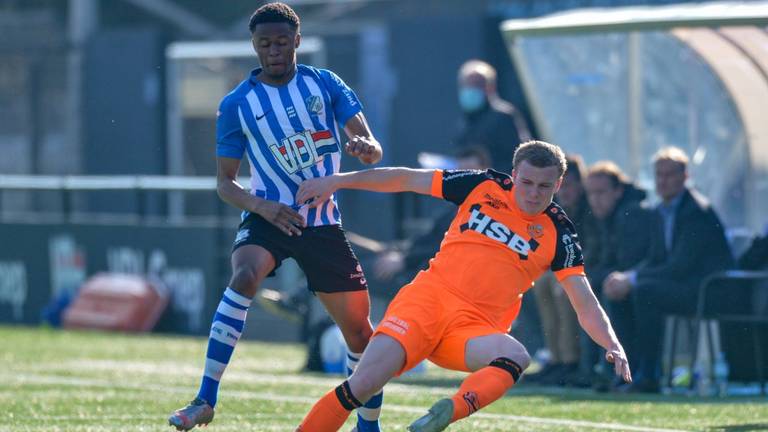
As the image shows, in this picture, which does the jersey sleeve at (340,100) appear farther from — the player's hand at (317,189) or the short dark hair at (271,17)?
the player's hand at (317,189)

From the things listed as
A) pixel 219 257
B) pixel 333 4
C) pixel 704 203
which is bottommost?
pixel 219 257

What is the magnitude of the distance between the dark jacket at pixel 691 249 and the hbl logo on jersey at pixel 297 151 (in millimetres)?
3774

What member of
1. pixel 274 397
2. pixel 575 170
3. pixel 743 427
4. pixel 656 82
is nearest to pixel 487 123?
pixel 656 82

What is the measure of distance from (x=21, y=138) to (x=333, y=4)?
4736mm

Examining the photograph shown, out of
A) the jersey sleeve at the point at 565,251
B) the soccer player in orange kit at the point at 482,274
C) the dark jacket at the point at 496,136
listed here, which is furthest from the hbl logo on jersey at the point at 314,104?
the dark jacket at the point at 496,136

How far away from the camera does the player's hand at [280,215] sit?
24.3 ft

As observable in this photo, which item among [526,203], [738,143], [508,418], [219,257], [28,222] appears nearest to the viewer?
[526,203]

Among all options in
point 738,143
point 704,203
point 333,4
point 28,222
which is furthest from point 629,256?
point 333,4

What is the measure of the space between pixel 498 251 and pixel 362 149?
2.36 feet

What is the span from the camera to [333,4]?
23.8m

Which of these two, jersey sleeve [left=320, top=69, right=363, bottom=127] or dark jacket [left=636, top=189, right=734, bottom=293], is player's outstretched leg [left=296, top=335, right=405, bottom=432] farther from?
dark jacket [left=636, top=189, right=734, bottom=293]

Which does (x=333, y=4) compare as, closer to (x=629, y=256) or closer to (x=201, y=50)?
(x=201, y=50)

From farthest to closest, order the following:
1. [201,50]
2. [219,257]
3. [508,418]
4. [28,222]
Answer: [201,50]
[28,222]
[219,257]
[508,418]

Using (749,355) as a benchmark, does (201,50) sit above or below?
above
